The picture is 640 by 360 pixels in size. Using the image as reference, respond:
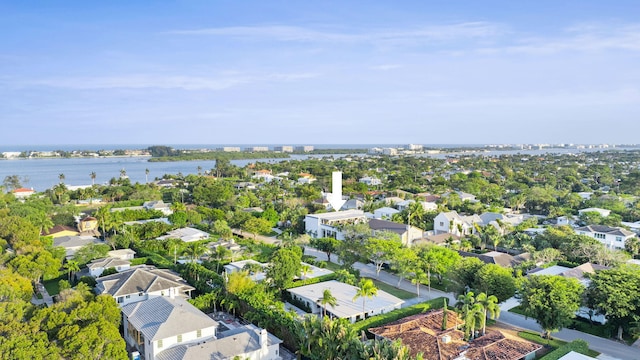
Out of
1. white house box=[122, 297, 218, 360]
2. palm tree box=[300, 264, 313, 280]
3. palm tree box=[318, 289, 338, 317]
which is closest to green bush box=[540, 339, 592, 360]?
palm tree box=[318, 289, 338, 317]

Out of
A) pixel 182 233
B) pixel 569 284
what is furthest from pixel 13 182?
pixel 569 284

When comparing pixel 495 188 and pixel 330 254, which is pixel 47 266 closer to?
pixel 330 254

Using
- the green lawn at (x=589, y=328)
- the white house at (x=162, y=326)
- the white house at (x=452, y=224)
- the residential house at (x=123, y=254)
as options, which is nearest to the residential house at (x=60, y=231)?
the residential house at (x=123, y=254)

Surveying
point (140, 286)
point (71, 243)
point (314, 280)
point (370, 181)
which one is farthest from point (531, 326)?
point (370, 181)

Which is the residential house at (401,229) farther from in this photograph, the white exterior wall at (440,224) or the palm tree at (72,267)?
the palm tree at (72,267)

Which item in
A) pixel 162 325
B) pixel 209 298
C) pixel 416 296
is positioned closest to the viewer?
pixel 162 325

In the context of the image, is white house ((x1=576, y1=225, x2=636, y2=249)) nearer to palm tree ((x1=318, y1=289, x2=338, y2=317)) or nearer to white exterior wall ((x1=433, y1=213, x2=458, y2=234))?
white exterior wall ((x1=433, y1=213, x2=458, y2=234))
